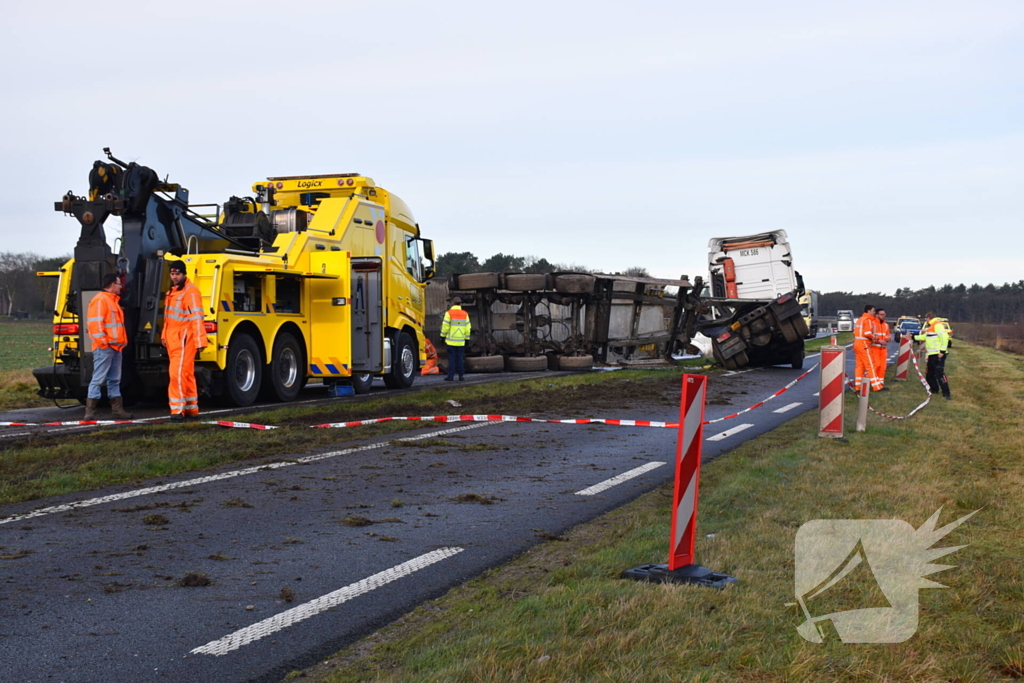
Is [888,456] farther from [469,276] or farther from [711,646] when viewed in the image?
[469,276]

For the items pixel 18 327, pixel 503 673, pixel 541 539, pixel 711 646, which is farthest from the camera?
pixel 18 327

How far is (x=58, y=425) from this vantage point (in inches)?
432

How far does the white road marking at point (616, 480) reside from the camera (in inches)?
293

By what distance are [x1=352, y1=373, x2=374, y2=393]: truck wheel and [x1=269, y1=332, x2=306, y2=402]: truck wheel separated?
155 cm

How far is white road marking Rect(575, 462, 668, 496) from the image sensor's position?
7434mm

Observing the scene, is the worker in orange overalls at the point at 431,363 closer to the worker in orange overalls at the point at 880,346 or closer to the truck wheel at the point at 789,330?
the truck wheel at the point at 789,330

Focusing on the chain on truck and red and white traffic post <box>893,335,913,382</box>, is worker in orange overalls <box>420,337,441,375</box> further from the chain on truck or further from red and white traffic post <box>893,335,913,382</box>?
red and white traffic post <box>893,335,913,382</box>

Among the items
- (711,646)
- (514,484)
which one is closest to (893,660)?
(711,646)

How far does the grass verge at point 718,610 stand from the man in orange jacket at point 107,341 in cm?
744

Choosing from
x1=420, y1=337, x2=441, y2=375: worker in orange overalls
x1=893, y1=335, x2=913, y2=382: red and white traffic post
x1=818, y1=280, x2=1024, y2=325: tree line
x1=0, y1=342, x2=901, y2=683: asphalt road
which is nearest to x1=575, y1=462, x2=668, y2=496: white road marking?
x1=0, y1=342, x2=901, y2=683: asphalt road

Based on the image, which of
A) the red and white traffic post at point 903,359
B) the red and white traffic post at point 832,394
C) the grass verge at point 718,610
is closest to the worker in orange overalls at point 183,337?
the grass verge at point 718,610

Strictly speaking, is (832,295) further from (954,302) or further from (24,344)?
(24,344)

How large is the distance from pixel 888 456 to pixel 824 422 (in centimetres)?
134

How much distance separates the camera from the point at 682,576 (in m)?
4.59
